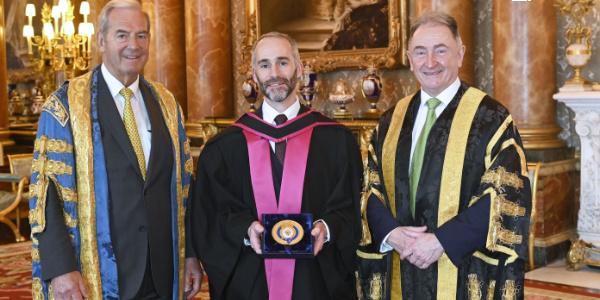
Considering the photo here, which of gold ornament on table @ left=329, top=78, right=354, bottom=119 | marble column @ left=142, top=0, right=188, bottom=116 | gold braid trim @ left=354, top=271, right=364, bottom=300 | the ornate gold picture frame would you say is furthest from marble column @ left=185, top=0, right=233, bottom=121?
gold braid trim @ left=354, top=271, right=364, bottom=300

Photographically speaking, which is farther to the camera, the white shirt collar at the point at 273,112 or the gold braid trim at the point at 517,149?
the white shirt collar at the point at 273,112

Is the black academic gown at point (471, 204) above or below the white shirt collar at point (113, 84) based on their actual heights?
below

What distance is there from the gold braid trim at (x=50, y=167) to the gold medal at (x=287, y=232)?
3.04 ft

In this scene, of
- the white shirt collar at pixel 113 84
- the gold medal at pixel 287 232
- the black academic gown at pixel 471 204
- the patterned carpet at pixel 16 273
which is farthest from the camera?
the patterned carpet at pixel 16 273

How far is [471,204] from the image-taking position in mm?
3201

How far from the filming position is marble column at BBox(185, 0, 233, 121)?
970cm

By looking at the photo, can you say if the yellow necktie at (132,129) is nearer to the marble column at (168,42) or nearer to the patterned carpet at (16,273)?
the patterned carpet at (16,273)

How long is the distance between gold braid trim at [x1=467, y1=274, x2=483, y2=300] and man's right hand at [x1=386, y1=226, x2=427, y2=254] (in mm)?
303

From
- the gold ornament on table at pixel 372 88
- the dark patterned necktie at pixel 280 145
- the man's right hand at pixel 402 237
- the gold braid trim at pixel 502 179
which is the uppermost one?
the gold ornament on table at pixel 372 88

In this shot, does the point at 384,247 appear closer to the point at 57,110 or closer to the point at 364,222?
the point at 364,222

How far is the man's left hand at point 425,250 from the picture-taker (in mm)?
3135

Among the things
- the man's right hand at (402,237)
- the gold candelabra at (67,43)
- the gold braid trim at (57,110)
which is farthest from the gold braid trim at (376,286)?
the gold candelabra at (67,43)

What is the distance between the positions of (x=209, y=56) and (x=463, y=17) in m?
3.73

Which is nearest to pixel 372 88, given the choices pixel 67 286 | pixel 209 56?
pixel 209 56
